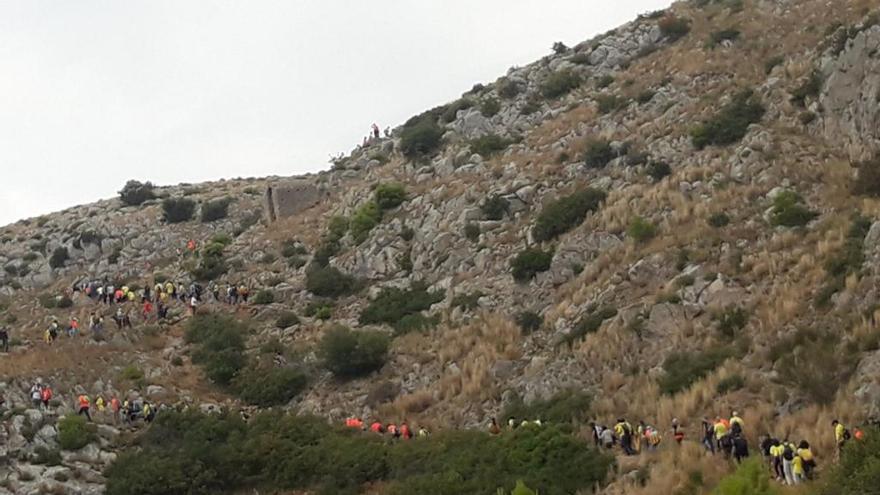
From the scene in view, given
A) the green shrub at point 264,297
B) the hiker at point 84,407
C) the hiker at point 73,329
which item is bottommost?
the hiker at point 84,407

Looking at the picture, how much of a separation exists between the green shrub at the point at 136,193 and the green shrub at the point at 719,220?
164ft

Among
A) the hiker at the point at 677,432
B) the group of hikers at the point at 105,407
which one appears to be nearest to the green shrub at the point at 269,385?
the group of hikers at the point at 105,407

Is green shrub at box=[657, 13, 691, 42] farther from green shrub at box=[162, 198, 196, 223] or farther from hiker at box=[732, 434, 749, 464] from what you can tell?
hiker at box=[732, 434, 749, 464]

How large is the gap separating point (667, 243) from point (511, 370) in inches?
313

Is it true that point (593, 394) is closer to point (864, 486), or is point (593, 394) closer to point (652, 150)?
point (864, 486)

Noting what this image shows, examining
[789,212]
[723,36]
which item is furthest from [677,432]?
[723,36]

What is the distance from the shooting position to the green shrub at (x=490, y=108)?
61.6 metres

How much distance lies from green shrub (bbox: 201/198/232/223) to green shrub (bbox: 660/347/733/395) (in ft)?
144

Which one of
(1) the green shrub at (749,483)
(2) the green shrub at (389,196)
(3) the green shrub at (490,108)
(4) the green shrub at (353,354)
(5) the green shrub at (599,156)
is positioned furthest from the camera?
(3) the green shrub at (490,108)

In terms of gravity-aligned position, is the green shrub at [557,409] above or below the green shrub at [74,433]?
below

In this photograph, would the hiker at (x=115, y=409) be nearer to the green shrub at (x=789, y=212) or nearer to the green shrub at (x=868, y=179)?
the green shrub at (x=789, y=212)

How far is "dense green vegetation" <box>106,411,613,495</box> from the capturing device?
26.4 m

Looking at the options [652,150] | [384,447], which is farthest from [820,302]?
[652,150]

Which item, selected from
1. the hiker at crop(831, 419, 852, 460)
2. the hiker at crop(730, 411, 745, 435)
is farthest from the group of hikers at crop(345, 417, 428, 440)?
the hiker at crop(831, 419, 852, 460)
